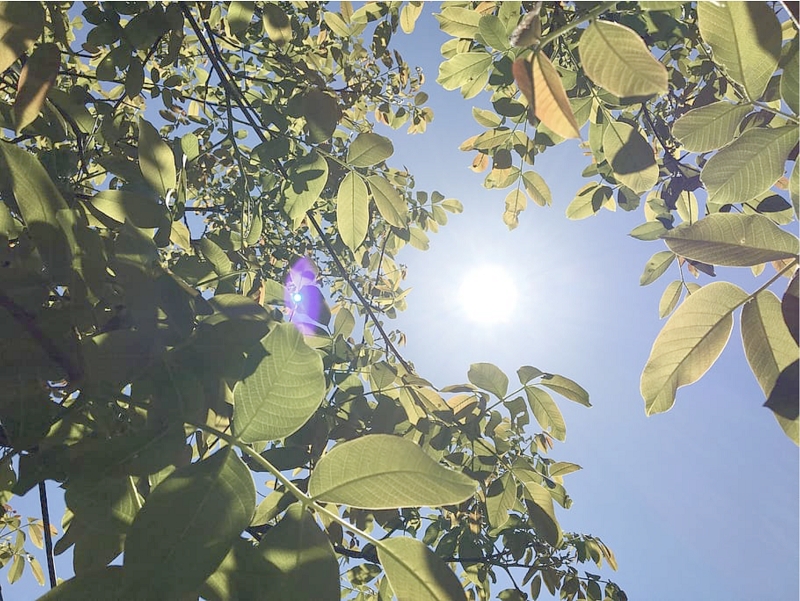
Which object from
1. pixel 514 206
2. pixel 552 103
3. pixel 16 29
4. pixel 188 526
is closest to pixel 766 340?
pixel 552 103

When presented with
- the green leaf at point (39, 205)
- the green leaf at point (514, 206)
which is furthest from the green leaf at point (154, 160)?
the green leaf at point (514, 206)

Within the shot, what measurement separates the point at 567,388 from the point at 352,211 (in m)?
0.72

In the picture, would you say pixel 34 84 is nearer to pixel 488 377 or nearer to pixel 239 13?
pixel 239 13

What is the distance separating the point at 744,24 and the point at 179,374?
946 millimetres

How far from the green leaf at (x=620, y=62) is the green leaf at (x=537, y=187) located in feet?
4.56

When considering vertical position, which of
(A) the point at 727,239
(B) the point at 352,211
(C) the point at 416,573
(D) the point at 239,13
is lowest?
(C) the point at 416,573

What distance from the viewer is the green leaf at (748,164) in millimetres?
841

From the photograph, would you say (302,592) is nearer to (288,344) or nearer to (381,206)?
(288,344)

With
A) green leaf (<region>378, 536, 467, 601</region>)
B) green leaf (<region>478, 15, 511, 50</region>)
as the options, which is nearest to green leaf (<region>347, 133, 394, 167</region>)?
green leaf (<region>478, 15, 511, 50</region>)

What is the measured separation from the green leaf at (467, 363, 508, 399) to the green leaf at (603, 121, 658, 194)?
1.86ft

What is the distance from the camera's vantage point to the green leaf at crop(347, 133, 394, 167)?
135cm

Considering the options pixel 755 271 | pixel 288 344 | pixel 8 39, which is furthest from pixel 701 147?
pixel 8 39

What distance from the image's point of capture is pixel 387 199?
1.47 meters

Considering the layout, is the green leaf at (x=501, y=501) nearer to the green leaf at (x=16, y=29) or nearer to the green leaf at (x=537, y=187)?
the green leaf at (x=537, y=187)
